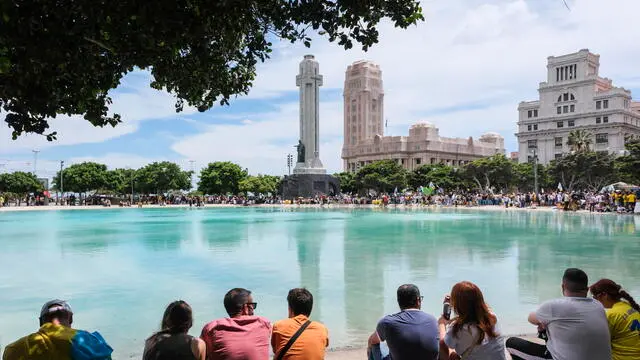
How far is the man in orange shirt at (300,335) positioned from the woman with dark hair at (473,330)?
1.08 meters

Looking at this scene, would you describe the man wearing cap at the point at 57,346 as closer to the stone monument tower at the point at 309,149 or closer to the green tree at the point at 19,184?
the stone monument tower at the point at 309,149

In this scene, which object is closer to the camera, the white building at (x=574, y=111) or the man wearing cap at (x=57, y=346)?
the man wearing cap at (x=57, y=346)

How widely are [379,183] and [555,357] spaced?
88.5 metres

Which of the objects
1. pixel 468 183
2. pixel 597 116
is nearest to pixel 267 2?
pixel 468 183

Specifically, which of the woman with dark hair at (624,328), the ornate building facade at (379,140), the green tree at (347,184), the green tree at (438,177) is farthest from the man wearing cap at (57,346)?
the ornate building facade at (379,140)

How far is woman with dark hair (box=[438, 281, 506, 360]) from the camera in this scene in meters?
4.00

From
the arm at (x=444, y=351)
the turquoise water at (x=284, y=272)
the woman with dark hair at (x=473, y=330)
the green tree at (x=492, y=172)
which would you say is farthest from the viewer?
the green tree at (x=492, y=172)

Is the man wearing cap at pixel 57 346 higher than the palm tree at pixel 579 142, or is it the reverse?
the palm tree at pixel 579 142

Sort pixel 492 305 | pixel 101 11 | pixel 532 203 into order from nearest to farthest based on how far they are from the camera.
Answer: pixel 101 11 < pixel 492 305 < pixel 532 203

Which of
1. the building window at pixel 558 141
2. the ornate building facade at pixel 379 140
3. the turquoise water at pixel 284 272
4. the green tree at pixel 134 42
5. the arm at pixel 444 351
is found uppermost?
the ornate building facade at pixel 379 140

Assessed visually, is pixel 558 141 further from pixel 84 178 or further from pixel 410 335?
pixel 410 335

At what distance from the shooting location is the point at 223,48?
5.79 meters

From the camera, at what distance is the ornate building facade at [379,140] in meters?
134

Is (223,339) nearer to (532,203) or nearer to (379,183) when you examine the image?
(532,203)
